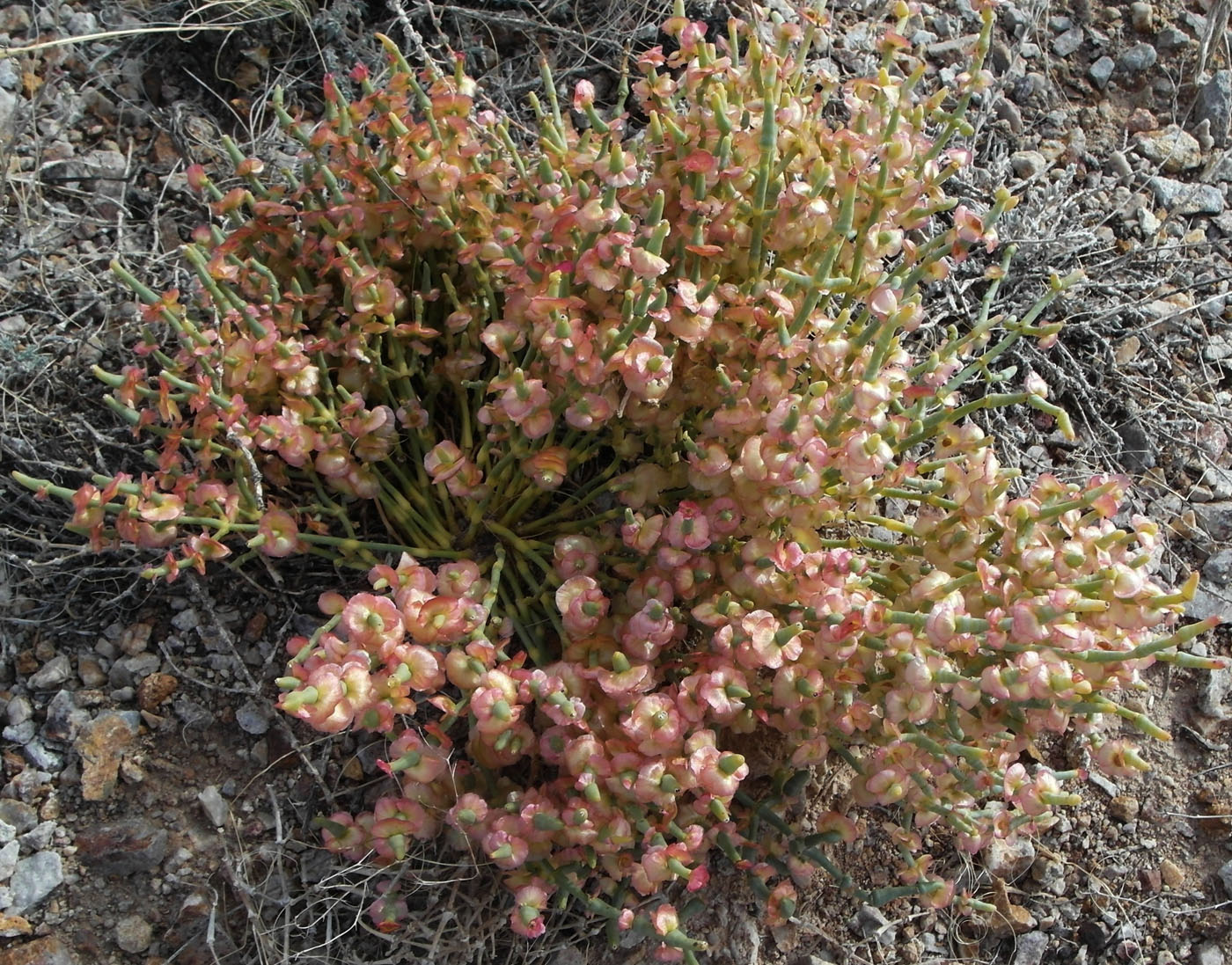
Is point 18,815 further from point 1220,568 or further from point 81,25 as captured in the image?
point 1220,568

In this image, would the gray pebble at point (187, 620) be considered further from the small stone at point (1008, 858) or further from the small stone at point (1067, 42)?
the small stone at point (1067, 42)

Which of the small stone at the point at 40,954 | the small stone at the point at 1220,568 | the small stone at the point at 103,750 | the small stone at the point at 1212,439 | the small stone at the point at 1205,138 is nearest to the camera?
the small stone at the point at 40,954


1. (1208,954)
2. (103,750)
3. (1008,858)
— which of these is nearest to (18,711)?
(103,750)

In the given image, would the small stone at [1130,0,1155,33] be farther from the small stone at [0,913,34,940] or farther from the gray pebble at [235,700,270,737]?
the small stone at [0,913,34,940]

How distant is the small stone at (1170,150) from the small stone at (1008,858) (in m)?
1.76

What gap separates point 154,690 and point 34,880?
348 mm

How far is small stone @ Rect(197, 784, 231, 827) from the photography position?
1.91 meters

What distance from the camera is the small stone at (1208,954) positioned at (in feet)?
6.45

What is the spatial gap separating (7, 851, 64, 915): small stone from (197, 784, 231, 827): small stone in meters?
0.24

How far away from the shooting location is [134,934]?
1.83m

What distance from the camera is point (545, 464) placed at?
178 centimetres

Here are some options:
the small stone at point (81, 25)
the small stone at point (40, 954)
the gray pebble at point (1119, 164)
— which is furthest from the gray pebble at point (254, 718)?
the gray pebble at point (1119, 164)

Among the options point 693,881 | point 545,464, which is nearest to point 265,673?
point 545,464

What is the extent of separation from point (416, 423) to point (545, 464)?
0.28 metres
